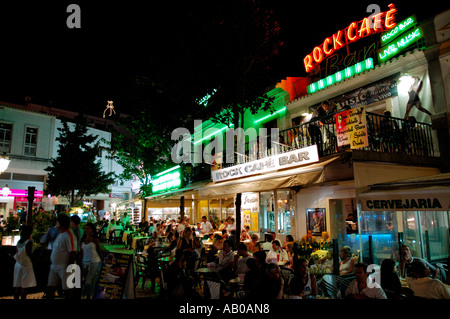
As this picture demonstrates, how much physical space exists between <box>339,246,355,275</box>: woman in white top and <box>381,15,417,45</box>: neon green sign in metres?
7.71

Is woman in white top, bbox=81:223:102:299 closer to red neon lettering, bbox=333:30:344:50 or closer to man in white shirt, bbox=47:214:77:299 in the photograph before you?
man in white shirt, bbox=47:214:77:299

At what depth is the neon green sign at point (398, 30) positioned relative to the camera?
397 inches

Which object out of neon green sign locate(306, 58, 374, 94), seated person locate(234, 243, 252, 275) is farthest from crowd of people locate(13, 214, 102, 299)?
neon green sign locate(306, 58, 374, 94)

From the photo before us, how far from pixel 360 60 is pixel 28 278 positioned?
12576 mm

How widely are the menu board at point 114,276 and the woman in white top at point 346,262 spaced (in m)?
4.97

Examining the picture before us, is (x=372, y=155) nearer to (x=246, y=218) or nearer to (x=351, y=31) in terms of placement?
(x=351, y=31)

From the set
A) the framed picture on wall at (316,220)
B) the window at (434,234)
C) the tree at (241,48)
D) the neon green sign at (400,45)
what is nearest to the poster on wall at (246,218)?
the framed picture on wall at (316,220)

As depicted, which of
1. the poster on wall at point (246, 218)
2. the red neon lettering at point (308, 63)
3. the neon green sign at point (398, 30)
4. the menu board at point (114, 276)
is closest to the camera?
the menu board at point (114, 276)

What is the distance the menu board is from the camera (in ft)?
19.4

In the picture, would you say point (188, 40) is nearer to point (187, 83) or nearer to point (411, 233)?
point (187, 83)

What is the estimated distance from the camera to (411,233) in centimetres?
942

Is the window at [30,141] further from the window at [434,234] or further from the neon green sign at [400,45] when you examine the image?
the window at [434,234]

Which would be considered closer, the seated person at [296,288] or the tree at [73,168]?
the seated person at [296,288]

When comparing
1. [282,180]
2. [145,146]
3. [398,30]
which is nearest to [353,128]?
[282,180]
